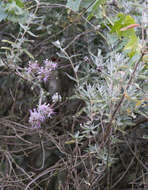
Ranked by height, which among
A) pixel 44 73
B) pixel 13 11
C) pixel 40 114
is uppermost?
pixel 13 11

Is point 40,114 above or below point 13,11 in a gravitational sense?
below

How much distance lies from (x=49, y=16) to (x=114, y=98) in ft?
2.37

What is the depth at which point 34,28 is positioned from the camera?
1.48 meters

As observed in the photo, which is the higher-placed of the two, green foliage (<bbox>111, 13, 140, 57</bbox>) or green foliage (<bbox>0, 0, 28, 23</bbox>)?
green foliage (<bbox>0, 0, 28, 23</bbox>)

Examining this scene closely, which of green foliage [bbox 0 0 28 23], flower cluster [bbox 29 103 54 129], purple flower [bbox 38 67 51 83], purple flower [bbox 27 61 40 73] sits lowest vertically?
flower cluster [bbox 29 103 54 129]

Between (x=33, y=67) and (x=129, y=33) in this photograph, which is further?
(x=33, y=67)

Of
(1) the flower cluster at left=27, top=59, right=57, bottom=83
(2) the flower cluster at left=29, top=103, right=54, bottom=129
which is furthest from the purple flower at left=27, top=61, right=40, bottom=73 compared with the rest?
(2) the flower cluster at left=29, top=103, right=54, bottom=129

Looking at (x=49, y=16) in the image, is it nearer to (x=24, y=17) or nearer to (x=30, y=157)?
(x=24, y=17)

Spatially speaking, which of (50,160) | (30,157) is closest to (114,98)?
(50,160)

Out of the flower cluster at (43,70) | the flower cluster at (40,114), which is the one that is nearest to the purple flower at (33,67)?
the flower cluster at (43,70)

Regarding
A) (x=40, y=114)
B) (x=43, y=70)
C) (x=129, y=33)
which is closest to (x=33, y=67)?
(x=43, y=70)

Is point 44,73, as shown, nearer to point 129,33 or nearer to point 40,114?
point 40,114

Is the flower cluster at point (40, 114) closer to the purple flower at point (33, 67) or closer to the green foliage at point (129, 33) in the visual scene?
the purple flower at point (33, 67)

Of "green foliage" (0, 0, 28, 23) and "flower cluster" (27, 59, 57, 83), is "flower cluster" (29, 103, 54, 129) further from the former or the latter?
"green foliage" (0, 0, 28, 23)
